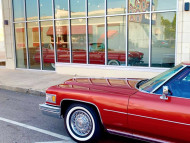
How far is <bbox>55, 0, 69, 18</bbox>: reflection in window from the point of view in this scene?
452 inches

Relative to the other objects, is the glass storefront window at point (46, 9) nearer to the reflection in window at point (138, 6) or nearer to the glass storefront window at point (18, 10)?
the glass storefront window at point (18, 10)

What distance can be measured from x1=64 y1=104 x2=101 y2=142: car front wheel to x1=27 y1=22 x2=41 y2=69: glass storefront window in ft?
30.7

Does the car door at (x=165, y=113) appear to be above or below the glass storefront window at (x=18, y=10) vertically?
below

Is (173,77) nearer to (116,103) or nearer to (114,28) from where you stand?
(116,103)

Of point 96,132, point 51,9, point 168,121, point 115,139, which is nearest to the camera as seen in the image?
point 168,121

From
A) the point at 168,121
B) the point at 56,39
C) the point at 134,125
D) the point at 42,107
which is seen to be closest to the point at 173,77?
the point at 168,121

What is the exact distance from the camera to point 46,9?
12.2 meters

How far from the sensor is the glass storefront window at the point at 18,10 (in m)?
13.2

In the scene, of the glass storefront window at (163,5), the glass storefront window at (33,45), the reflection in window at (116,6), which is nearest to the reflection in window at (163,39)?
the glass storefront window at (163,5)

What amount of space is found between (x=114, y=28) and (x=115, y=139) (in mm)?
6975

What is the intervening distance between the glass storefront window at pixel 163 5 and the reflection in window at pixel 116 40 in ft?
4.74

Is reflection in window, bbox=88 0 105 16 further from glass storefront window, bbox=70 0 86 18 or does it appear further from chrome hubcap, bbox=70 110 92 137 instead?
chrome hubcap, bbox=70 110 92 137

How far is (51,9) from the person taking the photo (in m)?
12.0

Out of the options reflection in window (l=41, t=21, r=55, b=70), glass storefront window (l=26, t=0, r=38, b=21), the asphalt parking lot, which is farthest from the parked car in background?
glass storefront window (l=26, t=0, r=38, b=21)
